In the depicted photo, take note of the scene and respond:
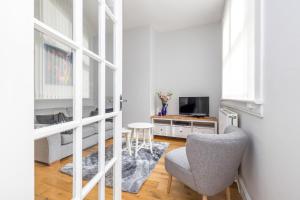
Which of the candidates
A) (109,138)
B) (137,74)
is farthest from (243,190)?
(137,74)

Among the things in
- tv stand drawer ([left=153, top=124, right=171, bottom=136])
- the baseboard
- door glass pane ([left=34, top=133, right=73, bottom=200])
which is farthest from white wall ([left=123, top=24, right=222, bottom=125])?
door glass pane ([left=34, top=133, right=73, bottom=200])

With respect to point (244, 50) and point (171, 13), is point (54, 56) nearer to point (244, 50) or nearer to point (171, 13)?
point (244, 50)

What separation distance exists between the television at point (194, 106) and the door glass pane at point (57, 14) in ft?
11.2

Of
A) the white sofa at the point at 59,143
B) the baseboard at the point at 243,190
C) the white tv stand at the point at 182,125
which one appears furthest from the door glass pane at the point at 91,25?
the white tv stand at the point at 182,125

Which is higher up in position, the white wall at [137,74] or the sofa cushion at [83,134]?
the white wall at [137,74]

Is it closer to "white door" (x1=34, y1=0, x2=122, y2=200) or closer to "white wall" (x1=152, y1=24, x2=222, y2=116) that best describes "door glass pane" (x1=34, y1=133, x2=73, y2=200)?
"white door" (x1=34, y1=0, x2=122, y2=200)

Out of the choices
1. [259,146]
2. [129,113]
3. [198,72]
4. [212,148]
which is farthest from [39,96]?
[198,72]

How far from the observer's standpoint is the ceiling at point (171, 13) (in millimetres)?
2951

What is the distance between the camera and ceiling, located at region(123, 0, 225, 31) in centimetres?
295

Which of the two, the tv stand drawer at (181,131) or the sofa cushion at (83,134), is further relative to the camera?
the tv stand drawer at (181,131)

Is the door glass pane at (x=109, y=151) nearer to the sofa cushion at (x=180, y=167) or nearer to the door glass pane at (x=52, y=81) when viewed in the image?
the door glass pane at (x=52, y=81)

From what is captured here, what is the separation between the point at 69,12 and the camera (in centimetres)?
69
